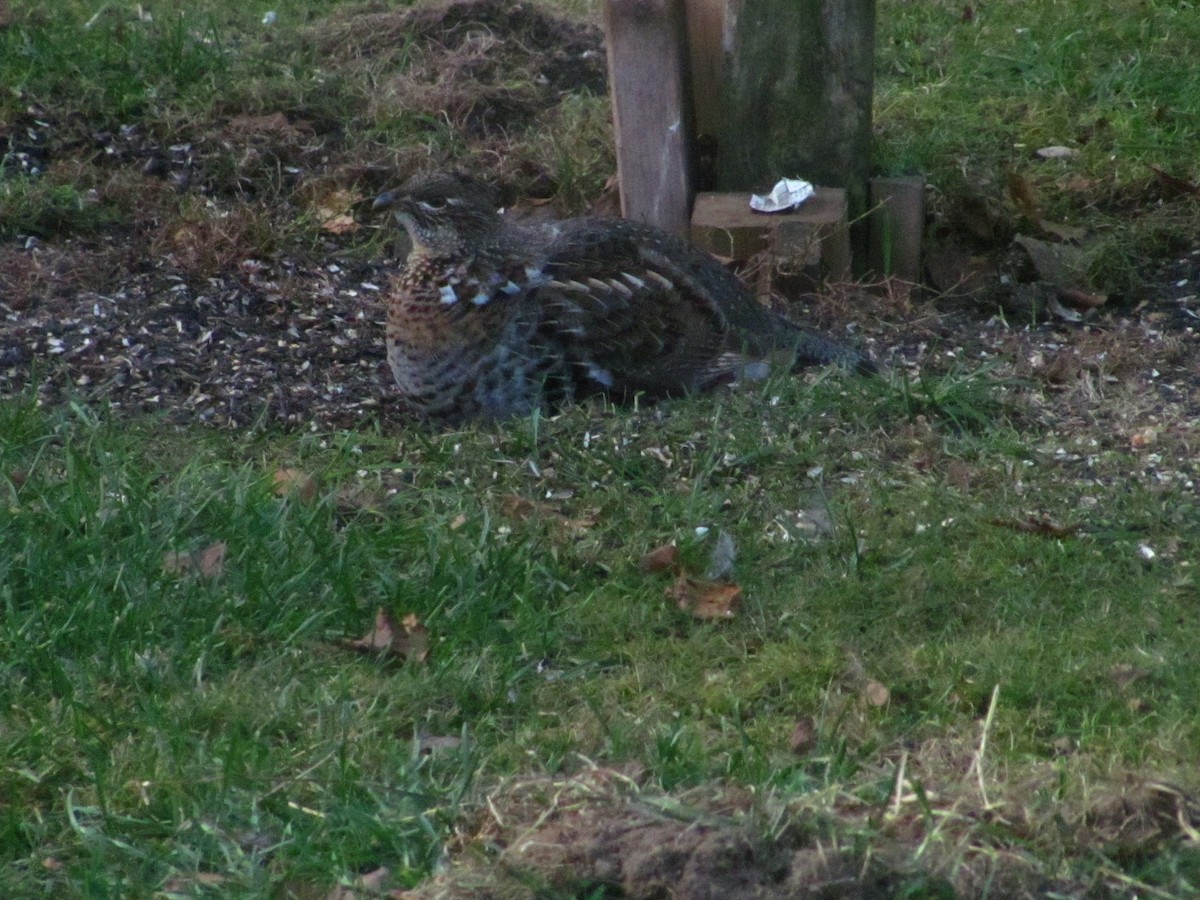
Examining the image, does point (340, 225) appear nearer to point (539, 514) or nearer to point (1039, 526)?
point (539, 514)

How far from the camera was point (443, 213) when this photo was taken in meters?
6.18

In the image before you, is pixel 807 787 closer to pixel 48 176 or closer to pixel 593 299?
pixel 593 299

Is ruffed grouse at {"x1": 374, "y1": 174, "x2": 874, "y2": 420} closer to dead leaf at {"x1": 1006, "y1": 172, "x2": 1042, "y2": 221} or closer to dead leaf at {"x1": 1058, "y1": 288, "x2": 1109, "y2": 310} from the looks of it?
dead leaf at {"x1": 1058, "y1": 288, "x2": 1109, "y2": 310}

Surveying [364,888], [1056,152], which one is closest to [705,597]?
[364,888]

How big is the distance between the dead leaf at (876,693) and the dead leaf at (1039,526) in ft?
3.04

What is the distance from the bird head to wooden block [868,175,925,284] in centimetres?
156

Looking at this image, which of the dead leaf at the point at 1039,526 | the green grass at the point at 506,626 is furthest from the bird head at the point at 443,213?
the dead leaf at the point at 1039,526

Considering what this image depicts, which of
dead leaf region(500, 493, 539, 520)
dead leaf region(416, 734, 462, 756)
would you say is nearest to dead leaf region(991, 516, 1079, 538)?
dead leaf region(500, 493, 539, 520)

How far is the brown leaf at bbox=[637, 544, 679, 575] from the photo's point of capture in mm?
4598

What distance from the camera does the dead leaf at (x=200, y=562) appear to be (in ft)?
14.3

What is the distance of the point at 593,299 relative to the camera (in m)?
6.02

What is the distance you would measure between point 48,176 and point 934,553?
444cm

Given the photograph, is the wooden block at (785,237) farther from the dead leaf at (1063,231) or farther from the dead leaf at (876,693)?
the dead leaf at (876,693)

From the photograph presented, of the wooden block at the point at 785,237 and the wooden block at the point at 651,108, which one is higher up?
the wooden block at the point at 651,108
